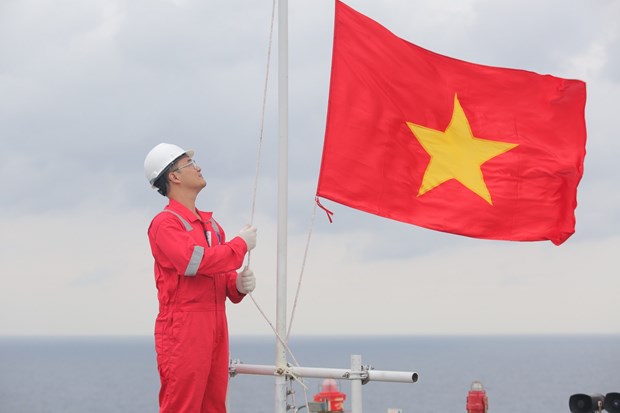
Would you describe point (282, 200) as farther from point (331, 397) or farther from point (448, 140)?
point (448, 140)

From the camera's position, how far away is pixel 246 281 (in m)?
6.46

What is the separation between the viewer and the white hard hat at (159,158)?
6441 millimetres

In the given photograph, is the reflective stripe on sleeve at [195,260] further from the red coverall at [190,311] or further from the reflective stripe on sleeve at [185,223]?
the reflective stripe on sleeve at [185,223]

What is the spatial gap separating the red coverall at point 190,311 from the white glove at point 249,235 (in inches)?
3.8

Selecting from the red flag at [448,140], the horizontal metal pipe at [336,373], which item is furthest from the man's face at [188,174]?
the horizontal metal pipe at [336,373]

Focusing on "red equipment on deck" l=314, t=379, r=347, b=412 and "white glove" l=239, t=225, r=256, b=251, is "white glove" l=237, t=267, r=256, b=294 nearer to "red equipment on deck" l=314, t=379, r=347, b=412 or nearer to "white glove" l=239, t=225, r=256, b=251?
"white glove" l=239, t=225, r=256, b=251

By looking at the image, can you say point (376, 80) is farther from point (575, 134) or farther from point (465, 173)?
point (575, 134)

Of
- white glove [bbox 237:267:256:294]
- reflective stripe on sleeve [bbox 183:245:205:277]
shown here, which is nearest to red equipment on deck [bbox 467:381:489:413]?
white glove [bbox 237:267:256:294]

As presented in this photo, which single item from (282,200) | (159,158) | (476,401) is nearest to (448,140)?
(282,200)

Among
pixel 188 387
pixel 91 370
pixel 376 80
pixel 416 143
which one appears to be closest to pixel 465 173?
pixel 416 143

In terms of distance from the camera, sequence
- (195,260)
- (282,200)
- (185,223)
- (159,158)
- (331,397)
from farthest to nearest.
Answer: (282,200), (331,397), (159,158), (185,223), (195,260)

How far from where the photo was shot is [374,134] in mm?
7543

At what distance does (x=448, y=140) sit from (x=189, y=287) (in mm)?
3035

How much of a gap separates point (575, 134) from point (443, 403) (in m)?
92.6
